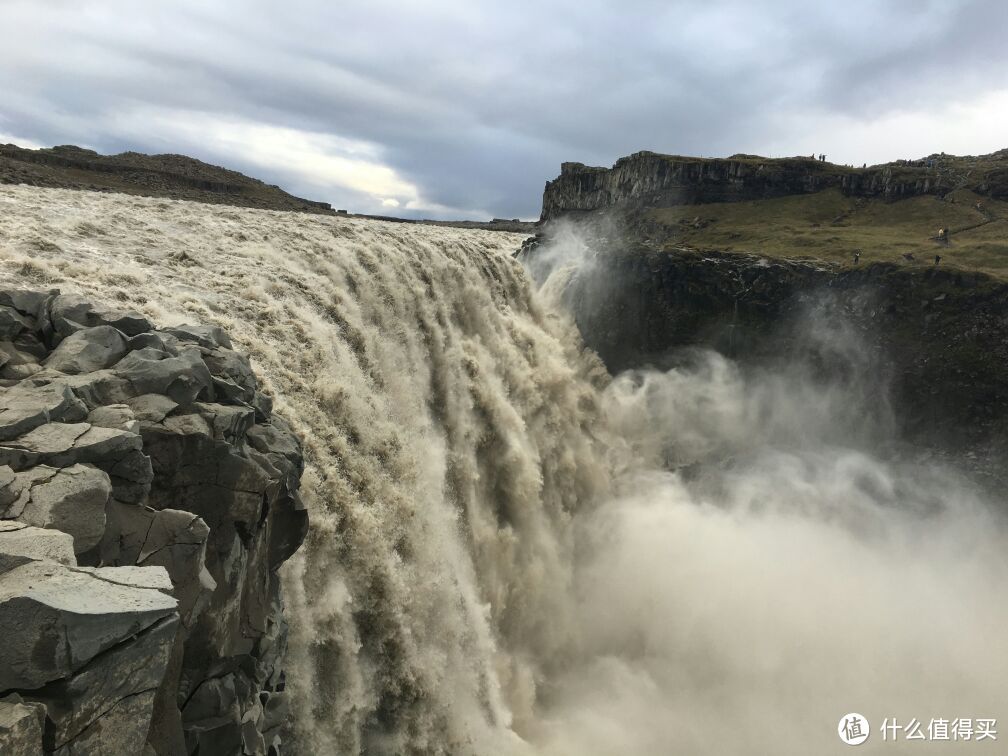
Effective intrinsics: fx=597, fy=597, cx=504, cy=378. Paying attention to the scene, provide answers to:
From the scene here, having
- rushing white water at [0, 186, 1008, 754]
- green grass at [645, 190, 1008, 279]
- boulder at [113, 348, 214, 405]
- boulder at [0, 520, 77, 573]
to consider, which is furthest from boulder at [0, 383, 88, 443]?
green grass at [645, 190, 1008, 279]

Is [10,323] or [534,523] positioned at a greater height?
[10,323]

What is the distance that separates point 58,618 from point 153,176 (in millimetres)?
66411

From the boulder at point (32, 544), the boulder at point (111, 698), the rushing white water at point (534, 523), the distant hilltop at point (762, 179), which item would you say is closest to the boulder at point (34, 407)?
the boulder at point (32, 544)

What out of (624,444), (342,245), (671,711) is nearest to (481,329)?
(342,245)

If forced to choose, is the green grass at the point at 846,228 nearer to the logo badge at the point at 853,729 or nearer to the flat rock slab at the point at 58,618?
the logo badge at the point at 853,729

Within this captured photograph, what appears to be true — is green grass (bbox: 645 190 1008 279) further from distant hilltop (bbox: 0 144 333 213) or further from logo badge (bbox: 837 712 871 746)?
distant hilltop (bbox: 0 144 333 213)

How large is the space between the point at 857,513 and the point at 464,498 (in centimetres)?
2675

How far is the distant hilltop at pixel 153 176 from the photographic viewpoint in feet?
148

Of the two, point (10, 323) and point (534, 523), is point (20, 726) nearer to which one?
point (10, 323)

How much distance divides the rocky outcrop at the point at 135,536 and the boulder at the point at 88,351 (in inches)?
1.0

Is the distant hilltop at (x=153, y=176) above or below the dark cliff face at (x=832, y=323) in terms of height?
above

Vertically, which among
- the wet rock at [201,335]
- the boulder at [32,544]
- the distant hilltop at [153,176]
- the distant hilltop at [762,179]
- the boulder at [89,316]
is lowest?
the boulder at [32,544]

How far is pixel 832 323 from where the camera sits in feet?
A: 135

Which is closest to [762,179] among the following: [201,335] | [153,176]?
[153,176]
